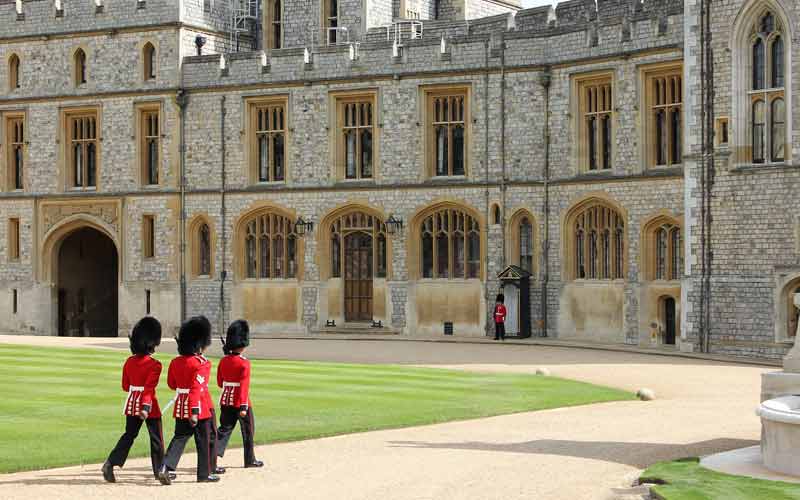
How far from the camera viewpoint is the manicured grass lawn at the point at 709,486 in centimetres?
1087

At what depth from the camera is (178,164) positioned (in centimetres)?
3891

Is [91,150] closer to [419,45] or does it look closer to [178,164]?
[178,164]

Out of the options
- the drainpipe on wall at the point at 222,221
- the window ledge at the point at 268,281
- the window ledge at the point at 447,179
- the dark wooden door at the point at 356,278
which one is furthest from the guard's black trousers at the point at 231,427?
the drainpipe on wall at the point at 222,221

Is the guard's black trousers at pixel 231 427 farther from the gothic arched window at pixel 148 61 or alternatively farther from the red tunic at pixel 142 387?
the gothic arched window at pixel 148 61

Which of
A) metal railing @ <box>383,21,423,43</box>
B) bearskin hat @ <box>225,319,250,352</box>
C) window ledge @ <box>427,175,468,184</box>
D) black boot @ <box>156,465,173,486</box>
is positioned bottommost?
black boot @ <box>156,465,173,486</box>

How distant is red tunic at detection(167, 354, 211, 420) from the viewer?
1241 centimetres

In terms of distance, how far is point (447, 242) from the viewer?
119 ft

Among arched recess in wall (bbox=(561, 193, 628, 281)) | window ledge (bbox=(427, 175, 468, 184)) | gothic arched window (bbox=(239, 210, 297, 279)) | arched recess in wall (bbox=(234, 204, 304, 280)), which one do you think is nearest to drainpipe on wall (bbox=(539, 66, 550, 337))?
arched recess in wall (bbox=(561, 193, 628, 281))

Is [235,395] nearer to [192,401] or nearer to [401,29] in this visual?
[192,401]

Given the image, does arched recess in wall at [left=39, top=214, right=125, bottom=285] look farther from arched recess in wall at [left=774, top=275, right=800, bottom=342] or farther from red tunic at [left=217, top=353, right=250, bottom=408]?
red tunic at [left=217, top=353, right=250, bottom=408]

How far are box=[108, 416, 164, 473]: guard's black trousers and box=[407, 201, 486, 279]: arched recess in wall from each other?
23438 mm

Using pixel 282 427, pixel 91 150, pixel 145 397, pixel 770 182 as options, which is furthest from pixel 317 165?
pixel 145 397

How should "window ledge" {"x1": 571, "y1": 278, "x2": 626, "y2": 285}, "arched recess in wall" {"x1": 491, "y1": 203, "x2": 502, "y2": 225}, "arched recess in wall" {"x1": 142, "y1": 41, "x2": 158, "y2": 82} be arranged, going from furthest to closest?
"arched recess in wall" {"x1": 142, "y1": 41, "x2": 158, "y2": 82}, "arched recess in wall" {"x1": 491, "y1": 203, "x2": 502, "y2": 225}, "window ledge" {"x1": 571, "y1": 278, "x2": 626, "y2": 285}

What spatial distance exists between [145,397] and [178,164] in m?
27.0
